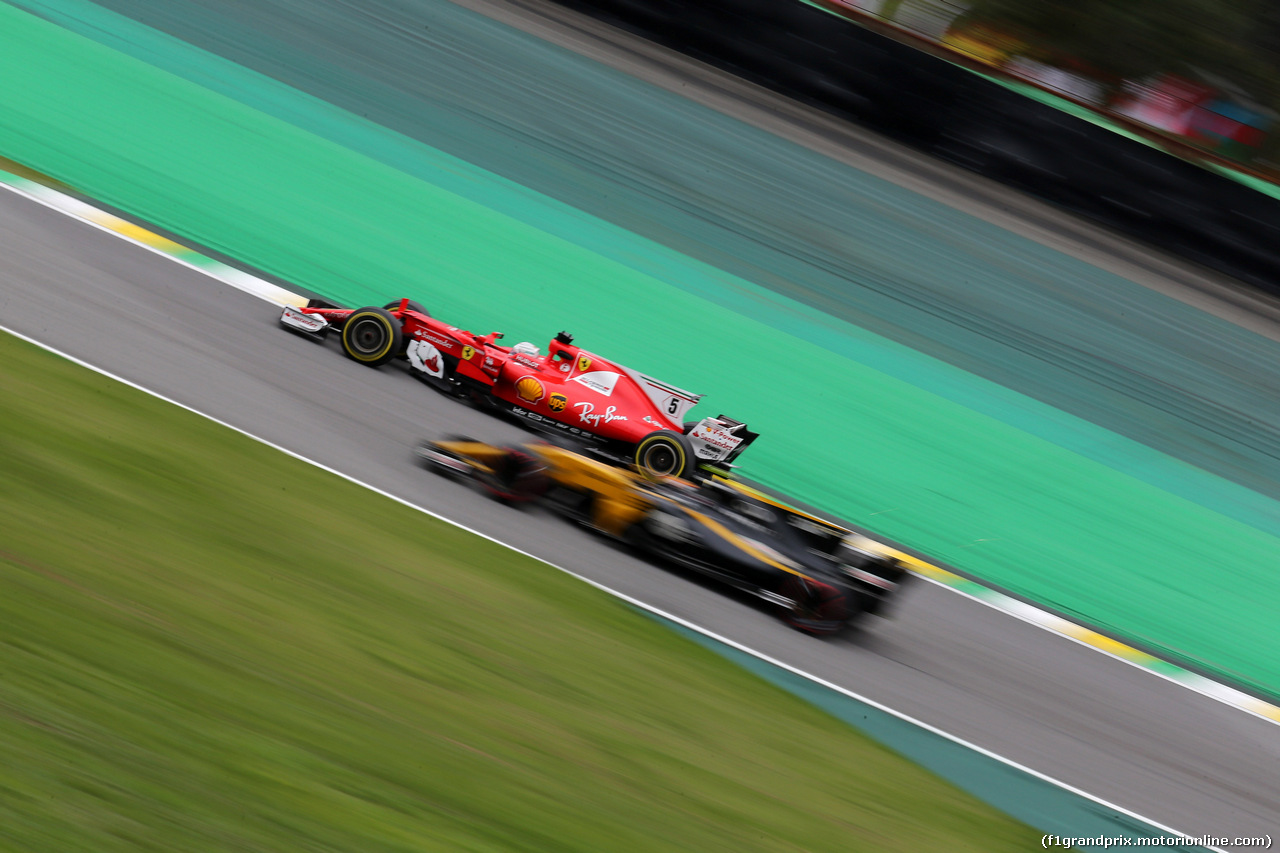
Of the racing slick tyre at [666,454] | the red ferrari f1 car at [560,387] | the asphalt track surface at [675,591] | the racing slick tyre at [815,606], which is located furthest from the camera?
the red ferrari f1 car at [560,387]

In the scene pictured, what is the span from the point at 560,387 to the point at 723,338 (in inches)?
140

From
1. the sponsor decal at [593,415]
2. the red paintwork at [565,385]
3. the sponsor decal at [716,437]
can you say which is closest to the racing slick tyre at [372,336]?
the red paintwork at [565,385]

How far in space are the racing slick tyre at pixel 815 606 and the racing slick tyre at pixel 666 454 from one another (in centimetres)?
127

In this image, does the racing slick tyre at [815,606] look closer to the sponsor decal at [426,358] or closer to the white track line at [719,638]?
the white track line at [719,638]

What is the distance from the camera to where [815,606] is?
702 cm

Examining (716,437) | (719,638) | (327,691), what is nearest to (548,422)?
(716,437)

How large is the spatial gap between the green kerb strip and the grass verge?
3.72 meters

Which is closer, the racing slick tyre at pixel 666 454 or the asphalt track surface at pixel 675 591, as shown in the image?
the asphalt track surface at pixel 675 591

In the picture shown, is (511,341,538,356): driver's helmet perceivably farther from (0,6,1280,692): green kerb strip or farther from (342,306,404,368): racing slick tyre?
(0,6,1280,692): green kerb strip

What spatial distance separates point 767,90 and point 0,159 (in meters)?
8.49

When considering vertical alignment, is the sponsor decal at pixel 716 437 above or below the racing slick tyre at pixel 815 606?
above

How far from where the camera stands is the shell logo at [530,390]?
27.2 ft

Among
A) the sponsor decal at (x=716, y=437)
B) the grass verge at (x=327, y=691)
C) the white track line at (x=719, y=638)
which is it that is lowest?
the grass verge at (x=327, y=691)

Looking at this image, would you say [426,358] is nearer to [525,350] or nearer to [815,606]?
[525,350]
